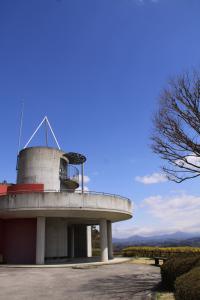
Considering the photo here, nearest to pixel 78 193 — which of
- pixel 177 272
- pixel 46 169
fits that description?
pixel 46 169

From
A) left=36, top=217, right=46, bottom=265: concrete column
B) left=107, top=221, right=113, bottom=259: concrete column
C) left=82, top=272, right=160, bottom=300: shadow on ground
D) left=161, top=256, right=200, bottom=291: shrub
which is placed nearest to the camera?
left=161, top=256, right=200, bottom=291: shrub

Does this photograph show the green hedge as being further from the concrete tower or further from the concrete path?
the concrete path

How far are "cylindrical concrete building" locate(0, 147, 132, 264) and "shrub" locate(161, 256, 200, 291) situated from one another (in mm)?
15910

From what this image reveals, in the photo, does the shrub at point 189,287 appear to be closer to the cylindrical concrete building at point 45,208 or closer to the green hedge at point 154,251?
the cylindrical concrete building at point 45,208

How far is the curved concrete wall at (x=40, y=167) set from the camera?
115ft

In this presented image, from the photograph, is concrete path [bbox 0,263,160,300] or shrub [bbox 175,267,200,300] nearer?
shrub [bbox 175,267,200,300]

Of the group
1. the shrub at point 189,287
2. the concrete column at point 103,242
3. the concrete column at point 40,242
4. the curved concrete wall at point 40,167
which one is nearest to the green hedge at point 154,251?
the concrete column at point 103,242

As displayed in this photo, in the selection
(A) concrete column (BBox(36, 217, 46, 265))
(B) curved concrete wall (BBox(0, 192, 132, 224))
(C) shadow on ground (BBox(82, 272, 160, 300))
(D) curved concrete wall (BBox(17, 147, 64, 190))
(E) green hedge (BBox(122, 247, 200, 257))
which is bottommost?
(C) shadow on ground (BBox(82, 272, 160, 300))

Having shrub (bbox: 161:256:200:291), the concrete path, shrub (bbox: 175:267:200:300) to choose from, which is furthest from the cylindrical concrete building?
shrub (bbox: 175:267:200:300)

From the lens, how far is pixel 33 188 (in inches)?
1323

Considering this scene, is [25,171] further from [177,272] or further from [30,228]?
[177,272]

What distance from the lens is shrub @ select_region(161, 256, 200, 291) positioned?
12828 mm

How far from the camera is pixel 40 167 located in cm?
3528

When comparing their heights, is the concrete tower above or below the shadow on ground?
above
